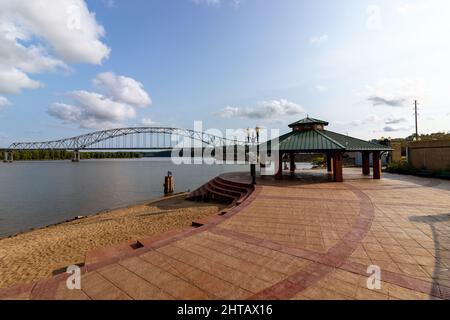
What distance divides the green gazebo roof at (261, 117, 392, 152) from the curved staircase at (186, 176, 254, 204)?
379 centimetres

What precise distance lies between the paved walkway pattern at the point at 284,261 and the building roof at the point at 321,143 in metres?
7.27

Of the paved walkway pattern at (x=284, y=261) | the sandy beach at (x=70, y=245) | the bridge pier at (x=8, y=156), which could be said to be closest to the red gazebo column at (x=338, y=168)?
the paved walkway pattern at (x=284, y=261)

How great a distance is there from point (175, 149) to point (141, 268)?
108 meters

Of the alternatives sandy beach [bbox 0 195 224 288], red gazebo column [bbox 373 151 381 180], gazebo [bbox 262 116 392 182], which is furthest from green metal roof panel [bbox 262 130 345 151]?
sandy beach [bbox 0 195 224 288]

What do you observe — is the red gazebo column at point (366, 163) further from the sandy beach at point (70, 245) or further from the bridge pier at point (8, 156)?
the bridge pier at point (8, 156)

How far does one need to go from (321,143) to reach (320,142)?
6.4 inches

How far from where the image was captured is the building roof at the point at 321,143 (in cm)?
1467

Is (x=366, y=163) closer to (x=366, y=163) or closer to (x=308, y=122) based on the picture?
(x=366, y=163)

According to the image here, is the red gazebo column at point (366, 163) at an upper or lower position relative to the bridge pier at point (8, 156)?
lower

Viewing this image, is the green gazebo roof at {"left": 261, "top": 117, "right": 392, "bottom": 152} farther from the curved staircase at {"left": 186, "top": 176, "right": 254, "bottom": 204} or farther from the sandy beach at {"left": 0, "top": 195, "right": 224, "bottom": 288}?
the sandy beach at {"left": 0, "top": 195, "right": 224, "bottom": 288}

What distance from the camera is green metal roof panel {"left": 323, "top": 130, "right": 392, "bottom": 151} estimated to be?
14953 millimetres

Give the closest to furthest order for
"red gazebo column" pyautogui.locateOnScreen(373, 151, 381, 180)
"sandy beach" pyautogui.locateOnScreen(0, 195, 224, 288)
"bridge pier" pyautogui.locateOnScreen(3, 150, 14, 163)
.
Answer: "sandy beach" pyautogui.locateOnScreen(0, 195, 224, 288)
"red gazebo column" pyautogui.locateOnScreen(373, 151, 381, 180)
"bridge pier" pyautogui.locateOnScreen(3, 150, 14, 163)

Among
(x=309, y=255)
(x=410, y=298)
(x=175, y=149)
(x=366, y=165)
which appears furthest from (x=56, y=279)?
(x=175, y=149)
